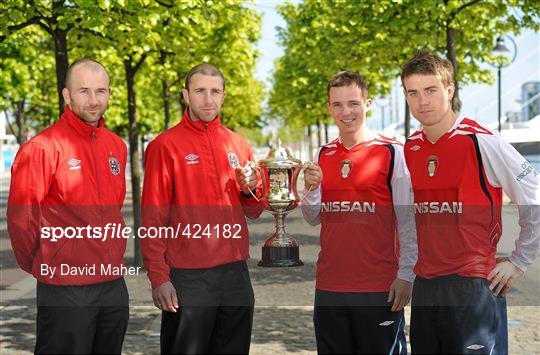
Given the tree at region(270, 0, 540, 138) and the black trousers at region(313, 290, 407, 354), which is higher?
Result: the tree at region(270, 0, 540, 138)

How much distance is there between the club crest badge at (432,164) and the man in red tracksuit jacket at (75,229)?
1.98 meters

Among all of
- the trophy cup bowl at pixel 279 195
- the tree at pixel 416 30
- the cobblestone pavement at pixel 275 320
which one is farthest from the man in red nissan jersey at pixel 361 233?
the tree at pixel 416 30

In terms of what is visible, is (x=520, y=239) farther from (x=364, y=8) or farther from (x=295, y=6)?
(x=295, y=6)

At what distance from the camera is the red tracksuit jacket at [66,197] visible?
4559 mm

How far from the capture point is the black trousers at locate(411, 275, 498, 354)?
457 centimetres

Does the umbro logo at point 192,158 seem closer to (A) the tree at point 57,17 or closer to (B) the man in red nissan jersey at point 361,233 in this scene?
(B) the man in red nissan jersey at point 361,233

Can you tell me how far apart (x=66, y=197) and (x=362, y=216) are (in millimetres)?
1872

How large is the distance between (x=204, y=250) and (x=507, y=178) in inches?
76.2

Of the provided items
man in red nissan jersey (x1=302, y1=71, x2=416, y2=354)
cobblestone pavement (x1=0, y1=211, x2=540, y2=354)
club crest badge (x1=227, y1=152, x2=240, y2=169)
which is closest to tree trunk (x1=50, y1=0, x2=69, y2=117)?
cobblestone pavement (x1=0, y1=211, x2=540, y2=354)

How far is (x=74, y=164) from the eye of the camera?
471cm

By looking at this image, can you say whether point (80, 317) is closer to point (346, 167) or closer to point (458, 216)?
point (346, 167)

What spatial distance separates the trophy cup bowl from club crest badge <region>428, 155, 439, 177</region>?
81 centimetres

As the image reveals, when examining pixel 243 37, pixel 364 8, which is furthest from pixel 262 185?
pixel 243 37

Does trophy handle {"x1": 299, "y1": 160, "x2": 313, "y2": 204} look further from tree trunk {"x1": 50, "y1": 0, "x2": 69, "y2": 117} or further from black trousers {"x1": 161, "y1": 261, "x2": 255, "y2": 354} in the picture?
tree trunk {"x1": 50, "y1": 0, "x2": 69, "y2": 117}
